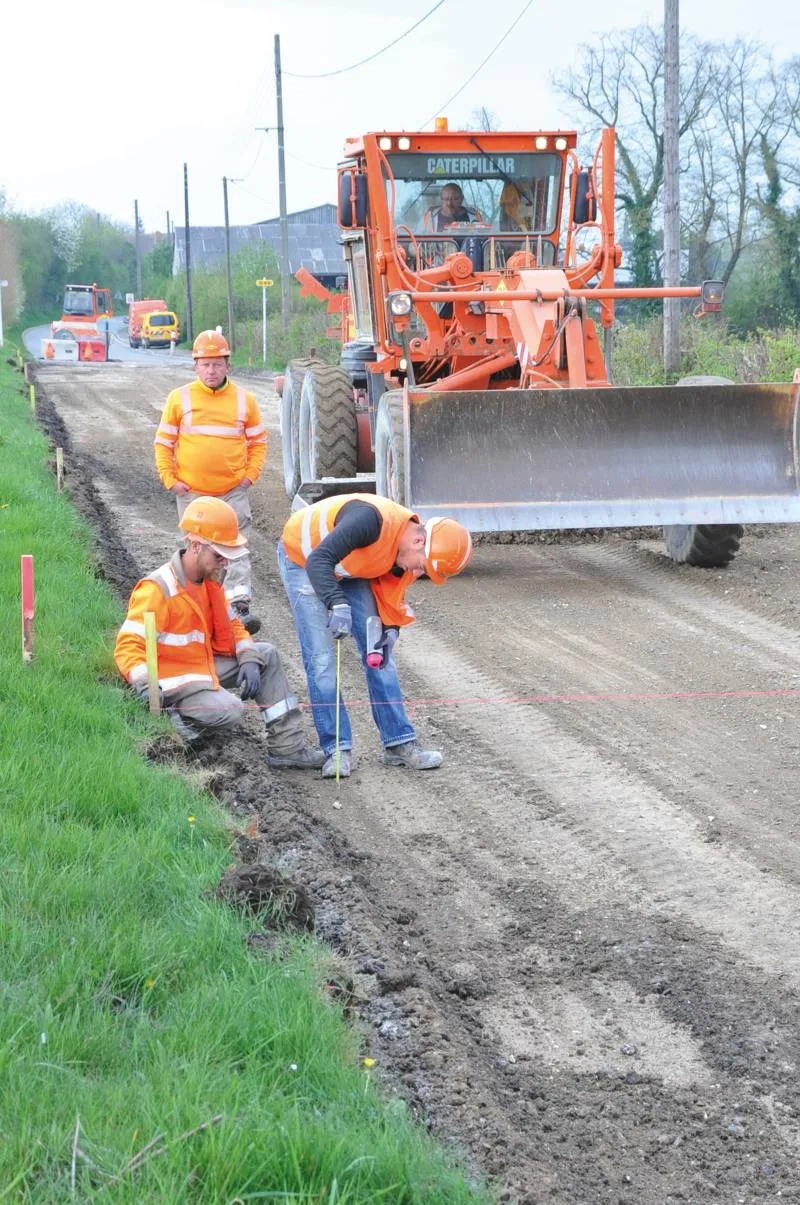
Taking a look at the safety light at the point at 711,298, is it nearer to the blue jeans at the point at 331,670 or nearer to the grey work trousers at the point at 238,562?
the grey work trousers at the point at 238,562

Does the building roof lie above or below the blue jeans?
above

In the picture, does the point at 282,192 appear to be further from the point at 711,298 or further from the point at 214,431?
the point at 214,431

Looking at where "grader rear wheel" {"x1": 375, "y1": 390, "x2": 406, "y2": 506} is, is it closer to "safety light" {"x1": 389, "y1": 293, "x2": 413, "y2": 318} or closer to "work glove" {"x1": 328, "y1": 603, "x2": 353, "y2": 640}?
"safety light" {"x1": 389, "y1": 293, "x2": 413, "y2": 318}

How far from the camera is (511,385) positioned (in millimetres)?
12281

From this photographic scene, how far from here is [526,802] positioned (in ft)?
20.9

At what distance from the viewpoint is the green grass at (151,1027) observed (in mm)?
2980

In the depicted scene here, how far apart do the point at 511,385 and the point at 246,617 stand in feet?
16.1

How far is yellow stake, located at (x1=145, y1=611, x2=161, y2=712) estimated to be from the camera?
6.66 m

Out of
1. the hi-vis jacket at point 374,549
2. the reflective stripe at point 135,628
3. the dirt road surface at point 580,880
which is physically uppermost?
the hi-vis jacket at point 374,549

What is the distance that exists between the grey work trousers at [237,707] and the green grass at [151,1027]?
0.88 m

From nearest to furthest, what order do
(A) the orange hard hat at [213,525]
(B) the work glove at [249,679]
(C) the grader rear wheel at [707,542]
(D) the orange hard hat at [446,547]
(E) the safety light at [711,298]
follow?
1. (D) the orange hard hat at [446,547]
2. (A) the orange hard hat at [213,525]
3. (B) the work glove at [249,679]
4. (C) the grader rear wheel at [707,542]
5. (E) the safety light at [711,298]

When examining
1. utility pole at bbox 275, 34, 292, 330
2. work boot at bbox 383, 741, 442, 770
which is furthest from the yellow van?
work boot at bbox 383, 741, 442, 770

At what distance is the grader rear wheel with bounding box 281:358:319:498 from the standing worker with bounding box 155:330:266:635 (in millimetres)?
4651

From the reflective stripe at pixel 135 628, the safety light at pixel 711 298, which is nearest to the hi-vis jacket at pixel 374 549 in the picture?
the reflective stripe at pixel 135 628
